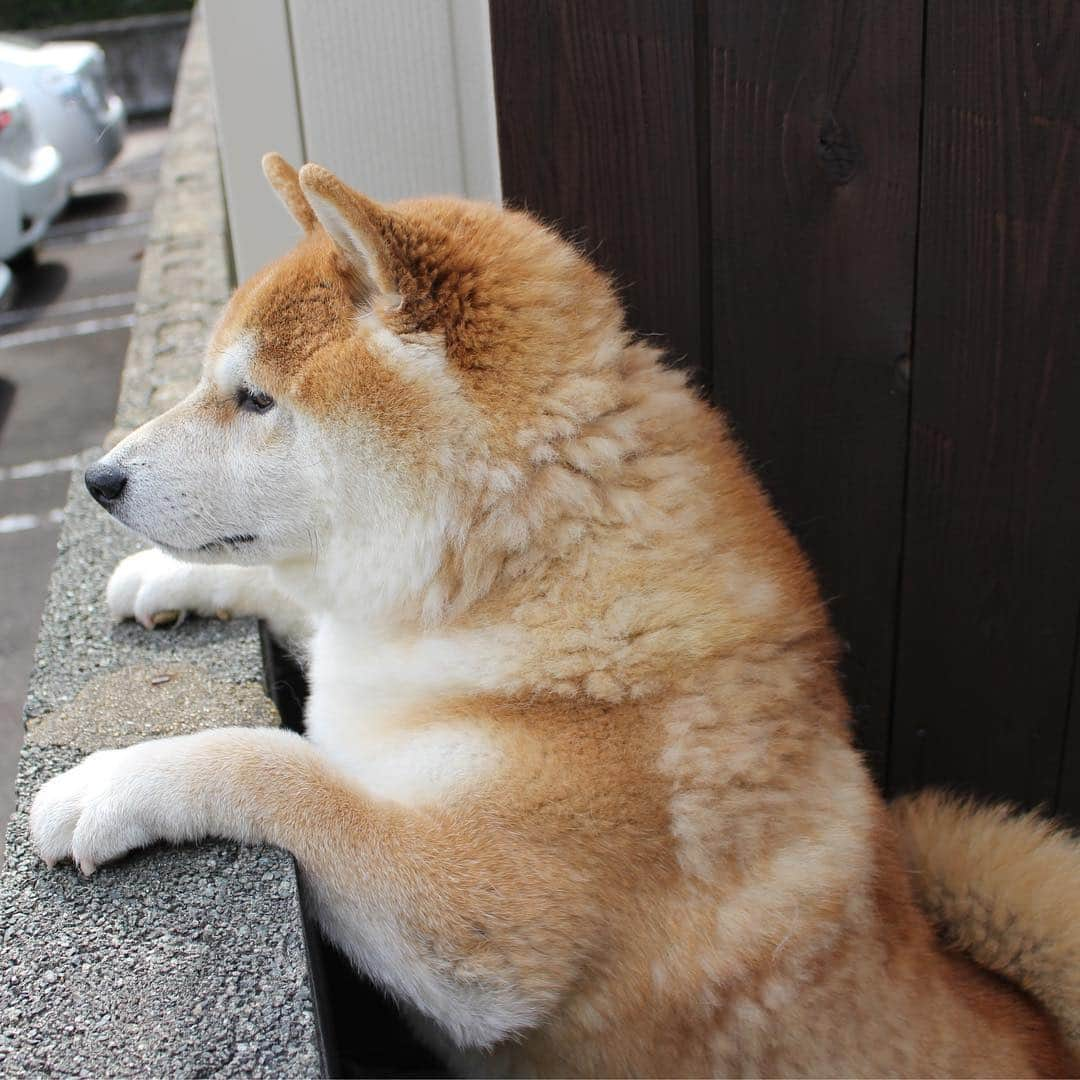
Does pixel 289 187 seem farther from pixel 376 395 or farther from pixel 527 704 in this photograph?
pixel 527 704

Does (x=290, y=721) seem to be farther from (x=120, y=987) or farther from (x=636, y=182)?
(x=636, y=182)

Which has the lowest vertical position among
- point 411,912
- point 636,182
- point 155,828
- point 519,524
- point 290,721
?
point 290,721

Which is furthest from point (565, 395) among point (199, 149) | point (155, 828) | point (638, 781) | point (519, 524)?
point (199, 149)

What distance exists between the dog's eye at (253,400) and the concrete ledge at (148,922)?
0.56 meters

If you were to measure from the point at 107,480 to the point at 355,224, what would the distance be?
0.65 meters

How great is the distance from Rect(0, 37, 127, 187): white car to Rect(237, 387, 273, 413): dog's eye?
8960mm

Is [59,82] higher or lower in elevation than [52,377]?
higher

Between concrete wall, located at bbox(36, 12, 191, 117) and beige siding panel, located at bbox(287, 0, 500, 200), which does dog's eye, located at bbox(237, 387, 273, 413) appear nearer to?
beige siding panel, located at bbox(287, 0, 500, 200)

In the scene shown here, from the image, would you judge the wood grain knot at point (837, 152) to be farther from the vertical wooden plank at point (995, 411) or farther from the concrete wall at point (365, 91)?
the concrete wall at point (365, 91)

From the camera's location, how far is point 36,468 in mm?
6289

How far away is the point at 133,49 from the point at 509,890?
15660mm

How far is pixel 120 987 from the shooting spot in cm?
153

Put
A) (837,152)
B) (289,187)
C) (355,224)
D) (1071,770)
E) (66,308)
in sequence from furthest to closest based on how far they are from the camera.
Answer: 1. (66,308)
2. (1071,770)
3. (837,152)
4. (289,187)
5. (355,224)

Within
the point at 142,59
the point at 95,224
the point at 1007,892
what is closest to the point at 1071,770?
the point at 1007,892
